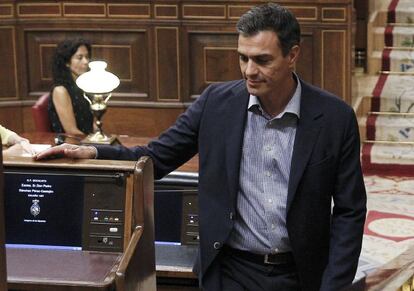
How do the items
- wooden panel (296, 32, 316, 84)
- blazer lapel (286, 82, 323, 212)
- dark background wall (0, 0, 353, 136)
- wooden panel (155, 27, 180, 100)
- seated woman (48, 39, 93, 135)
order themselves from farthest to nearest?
wooden panel (155, 27, 180, 100), dark background wall (0, 0, 353, 136), wooden panel (296, 32, 316, 84), seated woman (48, 39, 93, 135), blazer lapel (286, 82, 323, 212)

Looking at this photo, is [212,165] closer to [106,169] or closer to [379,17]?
[106,169]

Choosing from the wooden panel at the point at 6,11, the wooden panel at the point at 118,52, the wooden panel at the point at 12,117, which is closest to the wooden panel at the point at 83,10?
the wooden panel at the point at 118,52

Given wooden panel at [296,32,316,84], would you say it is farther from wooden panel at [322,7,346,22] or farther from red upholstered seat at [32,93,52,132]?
red upholstered seat at [32,93,52,132]

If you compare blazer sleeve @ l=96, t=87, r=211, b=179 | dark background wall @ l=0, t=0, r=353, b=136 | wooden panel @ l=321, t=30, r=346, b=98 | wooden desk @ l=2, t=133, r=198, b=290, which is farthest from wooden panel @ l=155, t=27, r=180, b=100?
blazer sleeve @ l=96, t=87, r=211, b=179

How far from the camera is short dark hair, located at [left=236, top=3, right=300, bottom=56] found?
2641 mm

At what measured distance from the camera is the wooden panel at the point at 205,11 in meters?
7.67

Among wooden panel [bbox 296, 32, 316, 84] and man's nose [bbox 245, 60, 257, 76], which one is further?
wooden panel [bbox 296, 32, 316, 84]

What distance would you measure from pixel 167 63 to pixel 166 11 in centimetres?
44

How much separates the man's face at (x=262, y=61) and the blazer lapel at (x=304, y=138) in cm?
15

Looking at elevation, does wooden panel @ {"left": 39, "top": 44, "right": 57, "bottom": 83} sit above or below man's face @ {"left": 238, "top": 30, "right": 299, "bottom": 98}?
below

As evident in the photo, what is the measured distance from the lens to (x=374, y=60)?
28.0 ft

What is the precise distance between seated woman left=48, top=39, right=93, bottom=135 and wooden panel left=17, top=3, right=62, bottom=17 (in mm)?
1524

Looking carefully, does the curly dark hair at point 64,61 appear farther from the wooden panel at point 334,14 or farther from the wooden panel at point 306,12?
the wooden panel at point 334,14

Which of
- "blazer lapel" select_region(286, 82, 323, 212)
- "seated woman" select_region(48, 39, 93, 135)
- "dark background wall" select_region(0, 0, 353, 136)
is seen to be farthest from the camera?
"dark background wall" select_region(0, 0, 353, 136)
